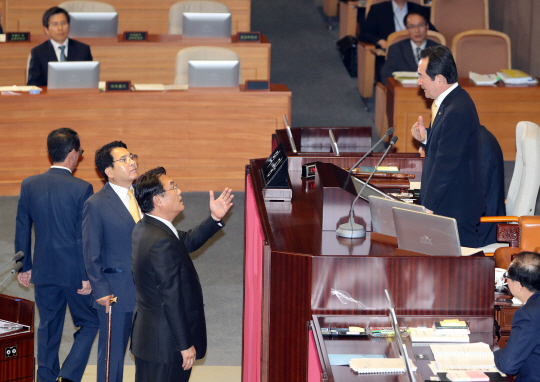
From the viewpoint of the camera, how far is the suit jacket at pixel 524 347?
2.31 metres

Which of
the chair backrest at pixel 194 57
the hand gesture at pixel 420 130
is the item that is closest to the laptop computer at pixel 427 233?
the hand gesture at pixel 420 130

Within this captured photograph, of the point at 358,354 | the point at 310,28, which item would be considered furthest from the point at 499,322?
the point at 310,28

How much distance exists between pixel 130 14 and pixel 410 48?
3202 millimetres

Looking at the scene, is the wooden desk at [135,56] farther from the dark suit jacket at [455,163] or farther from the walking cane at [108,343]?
the walking cane at [108,343]

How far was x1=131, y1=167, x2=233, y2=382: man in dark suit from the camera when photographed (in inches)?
110

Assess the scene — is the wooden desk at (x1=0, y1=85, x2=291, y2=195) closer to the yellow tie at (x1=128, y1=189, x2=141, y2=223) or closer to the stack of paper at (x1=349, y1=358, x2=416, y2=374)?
the yellow tie at (x1=128, y1=189, x2=141, y2=223)

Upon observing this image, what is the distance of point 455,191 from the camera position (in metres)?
3.49

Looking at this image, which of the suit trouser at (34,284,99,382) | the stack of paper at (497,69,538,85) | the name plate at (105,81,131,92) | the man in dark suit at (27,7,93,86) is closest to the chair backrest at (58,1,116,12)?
the man in dark suit at (27,7,93,86)

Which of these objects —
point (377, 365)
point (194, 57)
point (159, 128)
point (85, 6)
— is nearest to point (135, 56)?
point (194, 57)

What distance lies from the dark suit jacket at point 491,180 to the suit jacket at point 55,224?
2161 millimetres

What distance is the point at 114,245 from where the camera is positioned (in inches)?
135

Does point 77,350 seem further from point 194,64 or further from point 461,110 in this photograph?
point 194,64

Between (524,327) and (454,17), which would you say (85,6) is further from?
(524,327)

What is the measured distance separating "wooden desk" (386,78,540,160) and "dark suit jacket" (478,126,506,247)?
2.45 m
